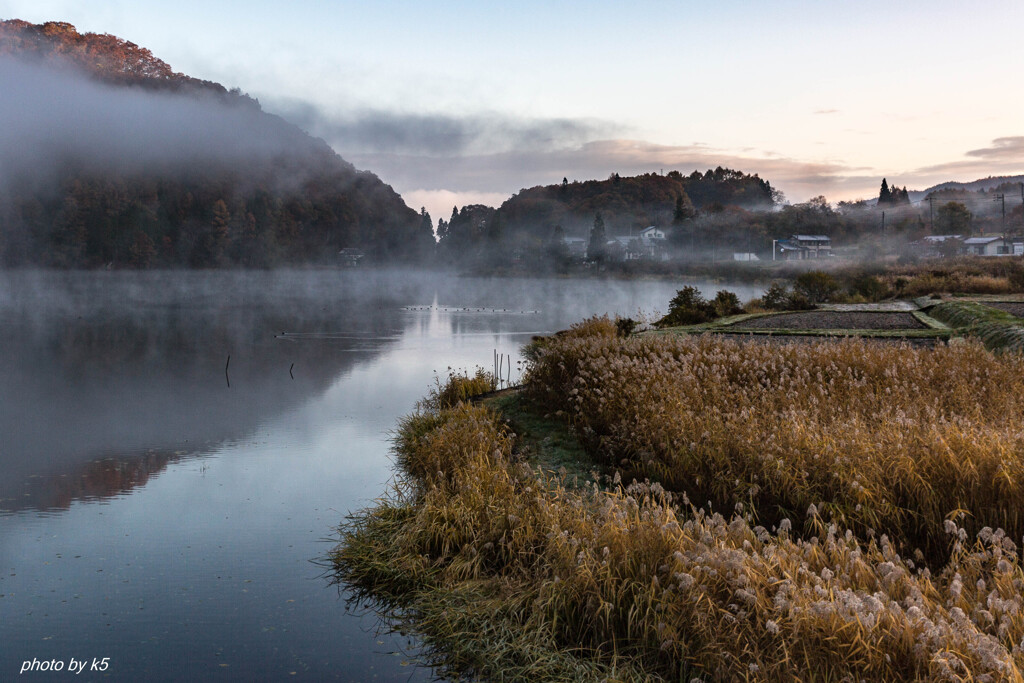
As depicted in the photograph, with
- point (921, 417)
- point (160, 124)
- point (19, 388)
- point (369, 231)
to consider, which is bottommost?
point (19, 388)

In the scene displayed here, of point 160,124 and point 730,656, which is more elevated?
point 160,124

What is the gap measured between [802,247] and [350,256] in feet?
288

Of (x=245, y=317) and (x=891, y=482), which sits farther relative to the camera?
(x=245, y=317)

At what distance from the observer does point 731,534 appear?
516 cm

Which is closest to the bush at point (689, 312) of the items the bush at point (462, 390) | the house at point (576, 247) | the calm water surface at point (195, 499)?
the calm water surface at point (195, 499)

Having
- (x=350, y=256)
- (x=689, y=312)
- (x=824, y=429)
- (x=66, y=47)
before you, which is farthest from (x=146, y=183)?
(x=824, y=429)

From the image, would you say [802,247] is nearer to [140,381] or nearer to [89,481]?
[140,381]

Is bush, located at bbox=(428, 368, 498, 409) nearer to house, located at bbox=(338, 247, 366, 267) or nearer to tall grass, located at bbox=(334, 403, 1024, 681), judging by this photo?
tall grass, located at bbox=(334, 403, 1024, 681)

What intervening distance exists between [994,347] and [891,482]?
961 centimetres

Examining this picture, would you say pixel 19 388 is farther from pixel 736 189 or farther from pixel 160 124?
pixel 160 124

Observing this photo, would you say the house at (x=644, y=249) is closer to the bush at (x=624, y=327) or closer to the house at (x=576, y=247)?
the house at (x=576, y=247)

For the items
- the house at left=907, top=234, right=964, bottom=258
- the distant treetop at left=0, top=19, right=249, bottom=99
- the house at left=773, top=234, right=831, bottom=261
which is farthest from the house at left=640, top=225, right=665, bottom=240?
the distant treetop at left=0, top=19, right=249, bottom=99

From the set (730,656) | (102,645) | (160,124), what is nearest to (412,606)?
(102,645)

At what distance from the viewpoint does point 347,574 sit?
709 cm
